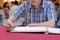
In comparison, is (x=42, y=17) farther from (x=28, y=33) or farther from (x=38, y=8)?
(x=28, y=33)

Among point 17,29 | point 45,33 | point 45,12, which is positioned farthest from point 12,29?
point 45,12

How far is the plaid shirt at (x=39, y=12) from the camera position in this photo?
2.03m

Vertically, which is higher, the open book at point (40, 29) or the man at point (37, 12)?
the man at point (37, 12)

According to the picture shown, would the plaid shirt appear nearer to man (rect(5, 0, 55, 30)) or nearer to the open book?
man (rect(5, 0, 55, 30))

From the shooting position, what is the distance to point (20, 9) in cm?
213

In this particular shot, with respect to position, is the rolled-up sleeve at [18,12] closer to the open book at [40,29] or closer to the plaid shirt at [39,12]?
the plaid shirt at [39,12]

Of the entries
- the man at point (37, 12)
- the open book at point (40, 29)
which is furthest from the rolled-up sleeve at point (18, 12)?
the open book at point (40, 29)

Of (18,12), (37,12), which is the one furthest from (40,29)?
(18,12)

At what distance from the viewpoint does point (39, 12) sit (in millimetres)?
2051

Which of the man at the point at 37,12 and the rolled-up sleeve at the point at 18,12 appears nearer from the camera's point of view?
the man at the point at 37,12

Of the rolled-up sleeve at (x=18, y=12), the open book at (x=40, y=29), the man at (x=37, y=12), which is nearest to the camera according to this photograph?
the open book at (x=40, y=29)

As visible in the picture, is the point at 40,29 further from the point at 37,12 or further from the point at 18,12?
the point at 18,12

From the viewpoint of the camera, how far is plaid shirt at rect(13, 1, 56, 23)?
6.67 feet

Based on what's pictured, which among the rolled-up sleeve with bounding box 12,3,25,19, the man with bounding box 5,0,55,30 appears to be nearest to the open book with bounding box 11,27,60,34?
the man with bounding box 5,0,55,30
